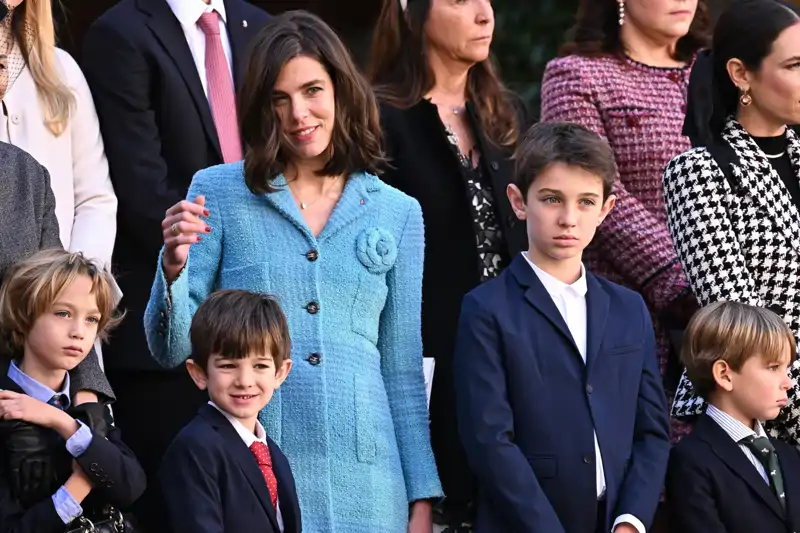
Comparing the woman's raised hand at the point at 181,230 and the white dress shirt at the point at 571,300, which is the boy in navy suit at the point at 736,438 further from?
the woman's raised hand at the point at 181,230

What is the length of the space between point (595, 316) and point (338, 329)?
27.4 inches

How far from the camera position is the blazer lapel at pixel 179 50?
529 cm

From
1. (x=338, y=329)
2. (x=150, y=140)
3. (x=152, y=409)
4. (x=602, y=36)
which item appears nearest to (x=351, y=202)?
(x=338, y=329)

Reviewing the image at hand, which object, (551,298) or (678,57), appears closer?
(551,298)

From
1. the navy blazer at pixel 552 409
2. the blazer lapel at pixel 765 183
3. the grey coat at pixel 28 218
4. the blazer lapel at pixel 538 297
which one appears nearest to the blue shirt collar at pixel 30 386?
the grey coat at pixel 28 218

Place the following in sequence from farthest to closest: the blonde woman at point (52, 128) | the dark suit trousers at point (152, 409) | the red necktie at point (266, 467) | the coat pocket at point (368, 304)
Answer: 1. the dark suit trousers at point (152, 409)
2. the blonde woman at point (52, 128)
3. the coat pocket at point (368, 304)
4. the red necktie at point (266, 467)

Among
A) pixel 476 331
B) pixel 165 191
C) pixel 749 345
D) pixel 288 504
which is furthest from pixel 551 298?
pixel 165 191

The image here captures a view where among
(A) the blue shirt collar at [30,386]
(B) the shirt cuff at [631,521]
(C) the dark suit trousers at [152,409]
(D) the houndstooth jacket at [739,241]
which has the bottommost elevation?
(B) the shirt cuff at [631,521]

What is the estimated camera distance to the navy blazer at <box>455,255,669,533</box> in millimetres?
4344

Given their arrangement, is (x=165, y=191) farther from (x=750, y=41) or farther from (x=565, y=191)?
(x=750, y=41)

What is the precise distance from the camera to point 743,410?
475 cm

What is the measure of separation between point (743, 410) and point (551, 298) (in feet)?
2.18

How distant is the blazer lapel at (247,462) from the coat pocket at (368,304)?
1.67ft

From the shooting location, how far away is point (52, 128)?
5.00 meters
